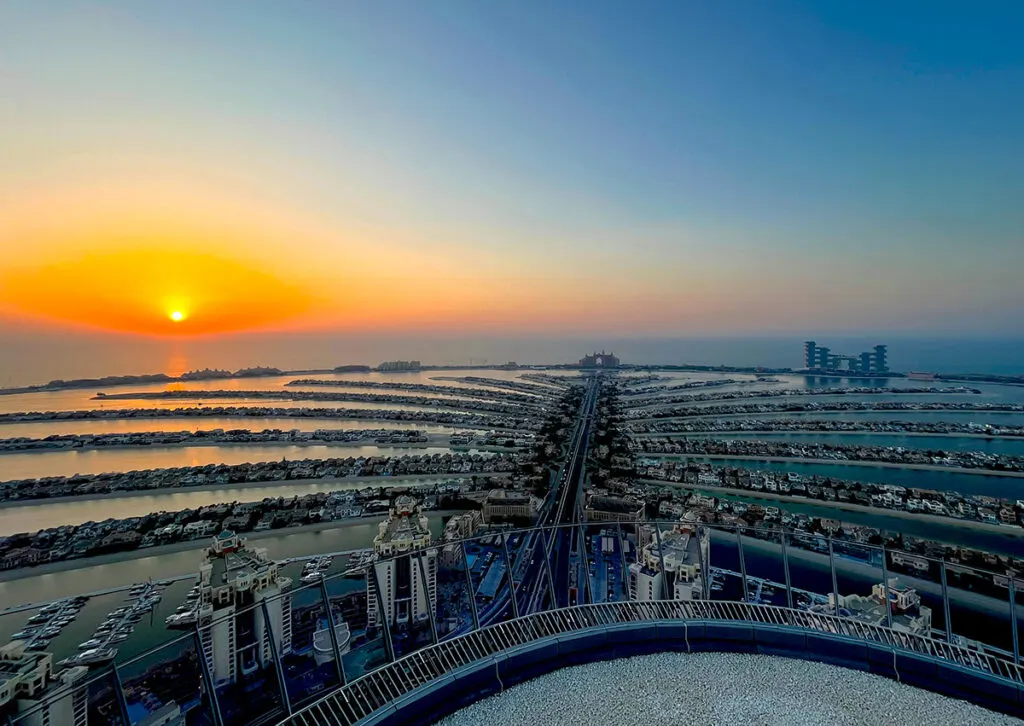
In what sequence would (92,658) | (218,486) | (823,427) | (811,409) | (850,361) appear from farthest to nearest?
(850,361) → (811,409) → (823,427) → (218,486) → (92,658)

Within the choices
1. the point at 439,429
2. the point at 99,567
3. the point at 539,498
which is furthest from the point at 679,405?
the point at 99,567

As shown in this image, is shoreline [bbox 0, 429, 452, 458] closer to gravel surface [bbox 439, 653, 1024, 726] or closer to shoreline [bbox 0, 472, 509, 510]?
shoreline [bbox 0, 472, 509, 510]

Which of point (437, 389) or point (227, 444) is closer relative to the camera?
point (227, 444)

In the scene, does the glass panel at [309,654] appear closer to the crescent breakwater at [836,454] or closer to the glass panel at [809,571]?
the glass panel at [809,571]

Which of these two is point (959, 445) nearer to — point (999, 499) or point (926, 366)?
point (999, 499)

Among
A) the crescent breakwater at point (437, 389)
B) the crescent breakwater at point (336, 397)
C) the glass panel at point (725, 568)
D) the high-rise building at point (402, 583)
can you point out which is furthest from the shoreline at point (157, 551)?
the crescent breakwater at point (437, 389)

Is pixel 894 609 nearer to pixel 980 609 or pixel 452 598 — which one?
pixel 980 609

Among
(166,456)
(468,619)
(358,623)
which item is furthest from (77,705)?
(166,456)
